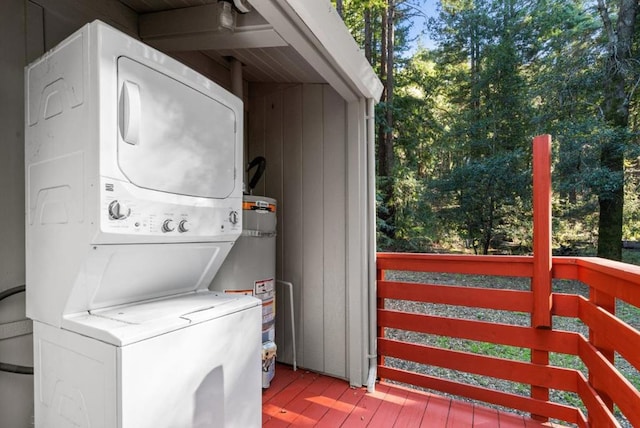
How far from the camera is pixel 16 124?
4.90 ft

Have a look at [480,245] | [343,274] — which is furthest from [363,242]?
[480,245]

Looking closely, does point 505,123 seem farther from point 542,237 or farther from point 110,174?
point 110,174

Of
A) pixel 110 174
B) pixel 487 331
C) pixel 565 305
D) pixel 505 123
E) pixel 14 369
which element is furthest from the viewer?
pixel 505 123

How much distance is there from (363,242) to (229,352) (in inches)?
49.0

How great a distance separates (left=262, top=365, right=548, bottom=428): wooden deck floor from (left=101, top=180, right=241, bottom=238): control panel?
1.24 metres

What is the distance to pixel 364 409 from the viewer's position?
2090 millimetres

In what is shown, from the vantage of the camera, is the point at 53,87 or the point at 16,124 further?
the point at 16,124

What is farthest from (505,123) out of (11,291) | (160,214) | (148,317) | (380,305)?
(11,291)

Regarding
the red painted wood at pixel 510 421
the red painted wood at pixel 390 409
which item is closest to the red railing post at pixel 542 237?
the red painted wood at pixel 510 421

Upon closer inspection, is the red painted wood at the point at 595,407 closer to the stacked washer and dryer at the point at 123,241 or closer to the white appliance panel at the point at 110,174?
the stacked washer and dryer at the point at 123,241

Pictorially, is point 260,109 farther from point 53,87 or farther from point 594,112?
point 594,112

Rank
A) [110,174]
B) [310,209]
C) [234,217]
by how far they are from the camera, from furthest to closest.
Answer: [310,209] → [234,217] → [110,174]

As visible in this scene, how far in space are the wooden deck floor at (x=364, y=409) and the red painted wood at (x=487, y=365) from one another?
22cm

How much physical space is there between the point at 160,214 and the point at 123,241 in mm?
154
